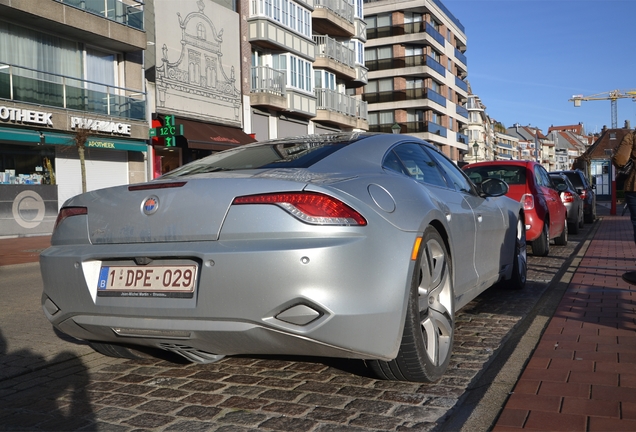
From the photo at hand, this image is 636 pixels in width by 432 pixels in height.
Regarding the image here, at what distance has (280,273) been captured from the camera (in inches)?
119

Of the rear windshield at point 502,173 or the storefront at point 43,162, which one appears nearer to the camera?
the rear windshield at point 502,173

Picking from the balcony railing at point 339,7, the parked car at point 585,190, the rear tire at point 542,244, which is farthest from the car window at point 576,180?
the balcony railing at point 339,7

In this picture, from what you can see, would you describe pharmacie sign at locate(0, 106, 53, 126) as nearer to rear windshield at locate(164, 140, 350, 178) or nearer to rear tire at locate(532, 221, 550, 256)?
rear tire at locate(532, 221, 550, 256)

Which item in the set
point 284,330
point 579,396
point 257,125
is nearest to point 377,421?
point 284,330

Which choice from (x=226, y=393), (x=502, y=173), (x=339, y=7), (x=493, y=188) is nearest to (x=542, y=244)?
(x=502, y=173)

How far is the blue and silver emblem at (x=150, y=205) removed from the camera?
3.39 m

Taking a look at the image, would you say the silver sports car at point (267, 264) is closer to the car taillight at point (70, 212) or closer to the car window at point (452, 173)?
the car taillight at point (70, 212)

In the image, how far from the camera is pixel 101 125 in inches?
866

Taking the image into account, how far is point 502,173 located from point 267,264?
850 centimetres

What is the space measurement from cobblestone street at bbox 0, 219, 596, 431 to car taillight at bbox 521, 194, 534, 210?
18.1 feet

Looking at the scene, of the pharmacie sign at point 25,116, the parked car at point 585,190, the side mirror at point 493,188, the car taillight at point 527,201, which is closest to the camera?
the side mirror at point 493,188

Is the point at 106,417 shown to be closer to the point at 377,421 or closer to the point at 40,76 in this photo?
the point at 377,421

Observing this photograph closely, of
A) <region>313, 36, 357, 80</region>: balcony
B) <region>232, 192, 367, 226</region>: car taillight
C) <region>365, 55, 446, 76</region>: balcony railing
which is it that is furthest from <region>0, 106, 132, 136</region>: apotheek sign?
<region>365, 55, 446, 76</region>: balcony railing

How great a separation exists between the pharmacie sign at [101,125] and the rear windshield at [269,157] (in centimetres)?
1693
